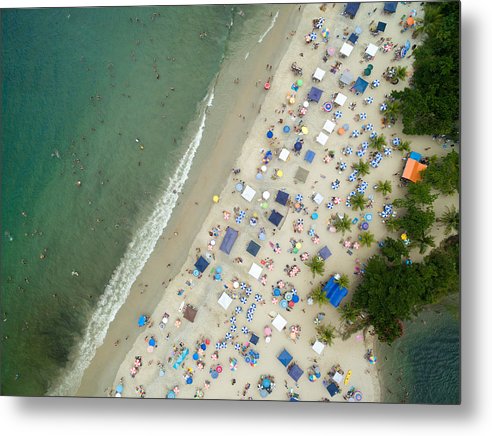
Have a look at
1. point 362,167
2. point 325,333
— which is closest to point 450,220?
point 362,167

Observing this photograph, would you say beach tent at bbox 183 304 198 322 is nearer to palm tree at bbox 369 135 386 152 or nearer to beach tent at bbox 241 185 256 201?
beach tent at bbox 241 185 256 201

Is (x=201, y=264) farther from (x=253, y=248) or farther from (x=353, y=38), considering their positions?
(x=353, y=38)

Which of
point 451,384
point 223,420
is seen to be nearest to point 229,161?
point 223,420

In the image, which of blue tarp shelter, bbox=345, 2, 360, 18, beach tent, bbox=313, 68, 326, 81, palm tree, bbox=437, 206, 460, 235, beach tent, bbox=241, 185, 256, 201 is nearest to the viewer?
palm tree, bbox=437, 206, 460, 235

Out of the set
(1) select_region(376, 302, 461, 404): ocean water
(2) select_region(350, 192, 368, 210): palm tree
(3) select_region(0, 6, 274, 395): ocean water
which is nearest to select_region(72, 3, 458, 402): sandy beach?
(2) select_region(350, 192, 368, 210): palm tree

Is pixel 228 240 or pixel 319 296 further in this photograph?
pixel 228 240

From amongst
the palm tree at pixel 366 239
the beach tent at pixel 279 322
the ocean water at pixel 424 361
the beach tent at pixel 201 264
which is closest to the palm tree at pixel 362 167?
the palm tree at pixel 366 239

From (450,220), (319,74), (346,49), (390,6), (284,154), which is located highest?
(390,6)
